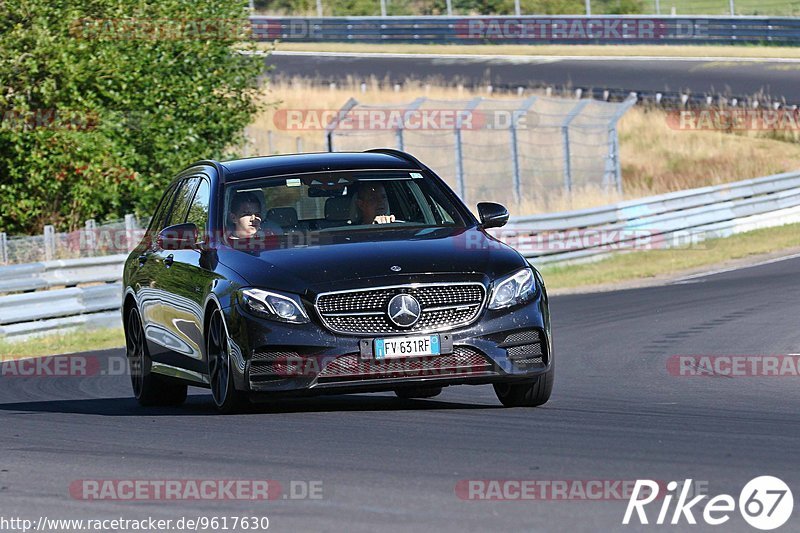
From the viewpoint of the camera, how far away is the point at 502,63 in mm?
51844

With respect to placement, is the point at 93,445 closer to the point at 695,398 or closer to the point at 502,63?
the point at 695,398

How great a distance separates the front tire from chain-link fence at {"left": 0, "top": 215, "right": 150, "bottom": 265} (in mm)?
11775

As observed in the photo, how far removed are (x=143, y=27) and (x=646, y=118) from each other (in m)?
18.7

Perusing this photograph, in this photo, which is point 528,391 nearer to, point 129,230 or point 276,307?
point 276,307

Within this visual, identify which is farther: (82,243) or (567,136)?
(567,136)

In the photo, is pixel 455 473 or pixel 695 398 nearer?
pixel 455 473

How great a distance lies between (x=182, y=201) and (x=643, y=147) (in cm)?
3002

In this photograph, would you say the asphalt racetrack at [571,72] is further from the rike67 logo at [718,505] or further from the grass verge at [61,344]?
the rike67 logo at [718,505]

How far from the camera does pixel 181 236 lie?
33.9ft

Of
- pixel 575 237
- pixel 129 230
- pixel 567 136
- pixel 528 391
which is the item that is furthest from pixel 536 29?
pixel 528 391

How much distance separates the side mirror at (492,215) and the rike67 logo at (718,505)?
3.98 meters

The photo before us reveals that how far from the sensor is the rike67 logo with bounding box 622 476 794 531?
596 centimetres

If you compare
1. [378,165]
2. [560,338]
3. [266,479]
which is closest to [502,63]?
[560,338]

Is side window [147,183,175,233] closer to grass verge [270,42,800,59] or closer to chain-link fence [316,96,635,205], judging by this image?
chain-link fence [316,96,635,205]
